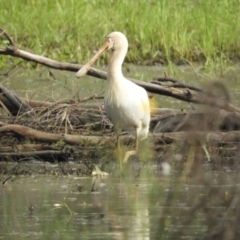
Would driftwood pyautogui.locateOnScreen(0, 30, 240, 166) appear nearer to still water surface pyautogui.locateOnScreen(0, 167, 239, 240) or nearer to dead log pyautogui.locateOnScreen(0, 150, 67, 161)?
dead log pyautogui.locateOnScreen(0, 150, 67, 161)

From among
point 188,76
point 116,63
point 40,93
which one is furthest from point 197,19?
point 116,63

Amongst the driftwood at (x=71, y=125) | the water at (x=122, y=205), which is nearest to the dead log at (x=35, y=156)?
the driftwood at (x=71, y=125)

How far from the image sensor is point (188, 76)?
11.4 meters

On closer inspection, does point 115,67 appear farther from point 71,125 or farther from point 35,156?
point 35,156

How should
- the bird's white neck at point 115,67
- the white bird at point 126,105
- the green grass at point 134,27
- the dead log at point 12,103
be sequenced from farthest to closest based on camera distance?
the green grass at point 134,27 → the dead log at point 12,103 → the bird's white neck at point 115,67 → the white bird at point 126,105

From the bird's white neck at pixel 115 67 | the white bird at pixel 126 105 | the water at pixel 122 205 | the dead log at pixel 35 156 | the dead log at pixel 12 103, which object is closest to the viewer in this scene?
the water at pixel 122 205

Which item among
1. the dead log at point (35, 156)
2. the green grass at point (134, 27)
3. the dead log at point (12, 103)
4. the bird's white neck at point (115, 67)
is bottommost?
the green grass at point (134, 27)

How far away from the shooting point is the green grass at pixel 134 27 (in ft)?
39.4

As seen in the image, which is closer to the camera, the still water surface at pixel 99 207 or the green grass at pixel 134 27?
the still water surface at pixel 99 207

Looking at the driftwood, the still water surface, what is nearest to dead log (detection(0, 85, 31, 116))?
the driftwood

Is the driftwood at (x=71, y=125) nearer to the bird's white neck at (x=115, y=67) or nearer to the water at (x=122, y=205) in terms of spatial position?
the bird's white neck at (x=115, y=67)

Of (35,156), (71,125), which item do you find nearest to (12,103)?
(71,125)

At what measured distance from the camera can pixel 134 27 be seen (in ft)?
40.8

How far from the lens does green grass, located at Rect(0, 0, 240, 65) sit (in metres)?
12.0
